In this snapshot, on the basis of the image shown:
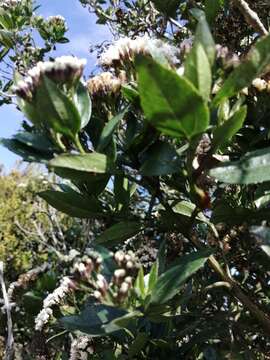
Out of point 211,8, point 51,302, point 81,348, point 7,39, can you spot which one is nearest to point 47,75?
point 211,8

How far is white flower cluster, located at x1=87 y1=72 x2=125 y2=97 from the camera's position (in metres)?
1.03

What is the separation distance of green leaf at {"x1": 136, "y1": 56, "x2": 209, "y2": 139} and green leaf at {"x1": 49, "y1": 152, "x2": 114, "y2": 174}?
119 mm

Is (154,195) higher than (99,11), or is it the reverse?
(99,11)

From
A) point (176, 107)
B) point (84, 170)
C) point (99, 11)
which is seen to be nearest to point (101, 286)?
point (84, 170)

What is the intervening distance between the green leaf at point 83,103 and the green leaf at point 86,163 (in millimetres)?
73

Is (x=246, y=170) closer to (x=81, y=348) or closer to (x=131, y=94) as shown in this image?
(x=131, y=94)

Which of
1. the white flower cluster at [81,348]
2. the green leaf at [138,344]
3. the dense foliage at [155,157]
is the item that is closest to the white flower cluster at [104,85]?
the dense foliage at [155,157]

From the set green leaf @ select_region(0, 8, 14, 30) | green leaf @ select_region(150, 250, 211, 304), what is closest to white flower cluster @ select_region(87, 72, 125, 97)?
green leaf @ select_region(150, 250, 211, 304)

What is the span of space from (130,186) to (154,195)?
8.0 inches

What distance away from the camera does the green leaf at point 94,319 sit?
37.7 inches

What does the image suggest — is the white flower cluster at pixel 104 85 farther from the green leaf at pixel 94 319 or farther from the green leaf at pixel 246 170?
the green leaf at pixel 94 319

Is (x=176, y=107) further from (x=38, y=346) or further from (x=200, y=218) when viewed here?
(x=38, y=346)

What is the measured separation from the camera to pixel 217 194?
133 centimetres

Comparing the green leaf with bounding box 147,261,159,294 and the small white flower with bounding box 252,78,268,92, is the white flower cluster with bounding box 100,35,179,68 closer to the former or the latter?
the small white flower with bounding box 252,78,268,92
